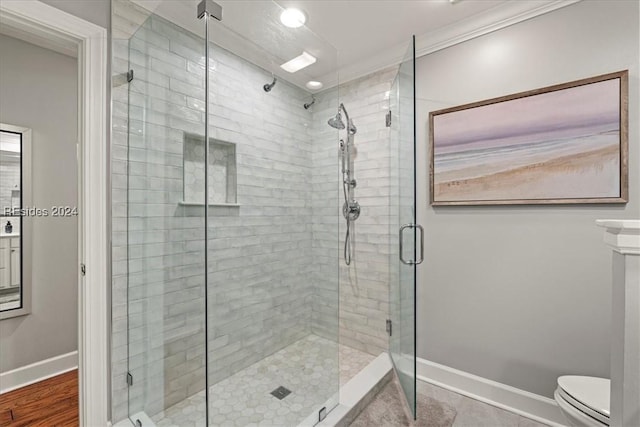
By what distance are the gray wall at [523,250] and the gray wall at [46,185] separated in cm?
271

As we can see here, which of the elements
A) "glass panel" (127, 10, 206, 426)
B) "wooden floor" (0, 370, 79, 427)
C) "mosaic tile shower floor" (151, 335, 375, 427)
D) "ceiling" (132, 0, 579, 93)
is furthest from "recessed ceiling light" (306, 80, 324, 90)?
"wooden floor" (0, 370, 79, 427)

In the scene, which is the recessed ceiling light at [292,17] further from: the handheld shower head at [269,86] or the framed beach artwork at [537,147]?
the framed beach artwork at [537,147]

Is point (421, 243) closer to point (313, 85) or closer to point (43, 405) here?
point (313, 85)

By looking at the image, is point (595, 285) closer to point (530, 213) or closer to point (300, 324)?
point (530, 213)

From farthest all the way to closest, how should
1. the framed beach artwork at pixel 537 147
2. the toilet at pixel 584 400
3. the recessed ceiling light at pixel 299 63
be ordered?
1. the recessed ceiling light at pixel 299 63
2. the framed beach artwork at pixel 537 147
3. the toilet at pixel 584 400

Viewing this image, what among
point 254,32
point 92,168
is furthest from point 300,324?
point 254,32

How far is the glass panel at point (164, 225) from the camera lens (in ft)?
4.94

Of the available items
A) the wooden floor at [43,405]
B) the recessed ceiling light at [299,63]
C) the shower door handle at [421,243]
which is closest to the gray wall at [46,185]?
the wooden floor at [43,405]

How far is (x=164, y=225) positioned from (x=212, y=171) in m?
0.39

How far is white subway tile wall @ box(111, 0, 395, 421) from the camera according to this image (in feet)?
5.05

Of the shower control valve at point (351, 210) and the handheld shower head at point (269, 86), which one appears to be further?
the shower control valve at point (351, 210)

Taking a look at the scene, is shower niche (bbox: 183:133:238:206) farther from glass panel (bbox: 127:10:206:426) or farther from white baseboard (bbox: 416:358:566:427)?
white baseboard (bbox: 416:358:566:427)

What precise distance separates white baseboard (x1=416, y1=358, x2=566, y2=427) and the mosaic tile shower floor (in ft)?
2.17

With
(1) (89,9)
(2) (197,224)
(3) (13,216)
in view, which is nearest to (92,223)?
(2) (197,224)
